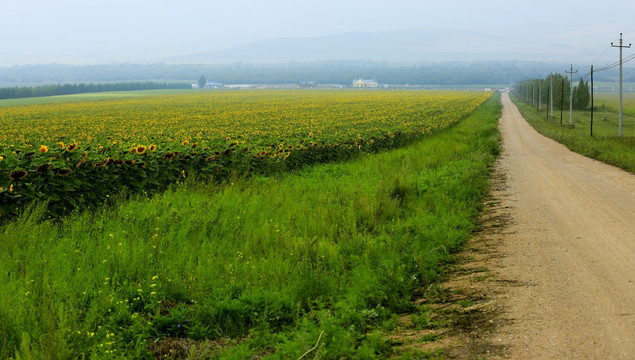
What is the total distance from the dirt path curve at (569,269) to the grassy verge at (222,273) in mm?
1131

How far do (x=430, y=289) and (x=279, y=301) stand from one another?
1.99 meters

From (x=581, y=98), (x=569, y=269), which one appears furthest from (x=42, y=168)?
(x=581, y=98)

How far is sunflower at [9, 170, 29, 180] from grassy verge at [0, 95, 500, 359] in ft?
1.81

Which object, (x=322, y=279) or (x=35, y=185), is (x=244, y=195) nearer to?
(x=35, y=185)

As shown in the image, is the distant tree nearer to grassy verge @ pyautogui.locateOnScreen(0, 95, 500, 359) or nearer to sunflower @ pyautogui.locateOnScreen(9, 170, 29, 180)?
grassy verge @ pyautogui.locateOnScreen(0, 95, 500, 359)

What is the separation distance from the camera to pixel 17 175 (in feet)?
29.9

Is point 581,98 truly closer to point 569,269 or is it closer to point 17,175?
point 569,269

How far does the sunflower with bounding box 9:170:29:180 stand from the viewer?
9.10 m

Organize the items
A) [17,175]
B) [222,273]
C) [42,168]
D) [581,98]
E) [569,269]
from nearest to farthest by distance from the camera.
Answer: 1. [222,273]
2. [569,269]
3. [17,175]
4. [42,168]
5. [581,98]

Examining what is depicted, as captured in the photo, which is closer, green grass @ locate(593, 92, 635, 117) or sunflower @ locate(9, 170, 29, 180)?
sunflower @ locate(9, 170, 29, 180)

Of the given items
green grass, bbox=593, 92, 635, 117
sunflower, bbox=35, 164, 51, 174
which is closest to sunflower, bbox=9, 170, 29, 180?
sunflower, bbox=35, 164, 51, 174

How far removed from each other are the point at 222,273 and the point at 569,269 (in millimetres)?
4632

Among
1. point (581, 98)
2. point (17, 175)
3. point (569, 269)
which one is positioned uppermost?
point (17, 175)

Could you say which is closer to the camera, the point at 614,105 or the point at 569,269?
the point at 569,269
